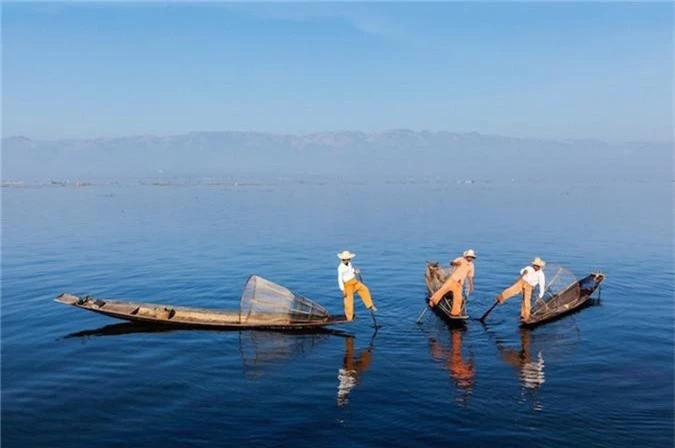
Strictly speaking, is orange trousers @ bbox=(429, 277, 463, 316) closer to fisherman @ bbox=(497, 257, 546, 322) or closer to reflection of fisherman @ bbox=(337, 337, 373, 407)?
fisherman @ bbox=(497, 257, 546, 322)

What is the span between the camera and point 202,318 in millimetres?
25125

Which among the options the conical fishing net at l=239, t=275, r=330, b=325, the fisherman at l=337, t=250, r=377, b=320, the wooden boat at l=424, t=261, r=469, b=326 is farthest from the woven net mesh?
the conical fishing net at l=239, t=275, r=330, b=325

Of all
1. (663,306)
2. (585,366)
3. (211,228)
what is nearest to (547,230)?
(663,306)

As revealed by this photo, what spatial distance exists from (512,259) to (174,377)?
3125 centimetres

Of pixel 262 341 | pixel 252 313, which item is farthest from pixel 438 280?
pixel 262 341

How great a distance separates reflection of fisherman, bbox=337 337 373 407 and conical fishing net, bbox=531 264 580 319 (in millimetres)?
9451

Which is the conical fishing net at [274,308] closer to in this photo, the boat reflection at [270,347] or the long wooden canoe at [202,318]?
the long wooden canoe at [202,318]

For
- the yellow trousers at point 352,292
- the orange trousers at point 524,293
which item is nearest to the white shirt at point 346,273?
the yellow trousers at point 352,292

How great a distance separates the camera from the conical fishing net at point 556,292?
87.4ft

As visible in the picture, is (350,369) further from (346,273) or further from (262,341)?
(346,273)

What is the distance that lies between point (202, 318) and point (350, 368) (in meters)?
8.19

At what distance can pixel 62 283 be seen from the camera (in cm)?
3500

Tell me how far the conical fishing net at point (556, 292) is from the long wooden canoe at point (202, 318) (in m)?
9.98

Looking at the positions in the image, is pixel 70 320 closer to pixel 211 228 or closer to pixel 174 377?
pixel 174 377
